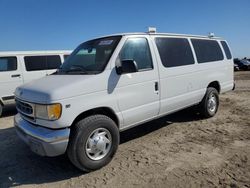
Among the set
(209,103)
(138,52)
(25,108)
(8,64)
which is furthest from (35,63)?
(209,103)

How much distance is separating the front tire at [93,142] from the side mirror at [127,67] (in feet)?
2.67

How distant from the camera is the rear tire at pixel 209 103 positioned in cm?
602

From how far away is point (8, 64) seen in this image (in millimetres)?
7852

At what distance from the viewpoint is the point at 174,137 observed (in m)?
5.06

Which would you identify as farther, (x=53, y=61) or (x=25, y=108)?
(x=53, y=61)

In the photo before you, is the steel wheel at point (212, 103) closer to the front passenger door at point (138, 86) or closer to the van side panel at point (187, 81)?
the van side panel at point (187, 81)

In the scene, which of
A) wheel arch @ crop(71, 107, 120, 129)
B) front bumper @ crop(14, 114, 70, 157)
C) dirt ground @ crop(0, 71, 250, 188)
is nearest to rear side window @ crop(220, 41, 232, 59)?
dirt ground @ crop(0, 71, 250, 188)

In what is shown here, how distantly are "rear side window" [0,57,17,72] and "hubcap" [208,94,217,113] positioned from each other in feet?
21.0

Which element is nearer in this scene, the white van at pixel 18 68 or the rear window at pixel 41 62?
the white van at pixel 18 68

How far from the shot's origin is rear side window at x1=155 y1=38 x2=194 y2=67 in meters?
4.73

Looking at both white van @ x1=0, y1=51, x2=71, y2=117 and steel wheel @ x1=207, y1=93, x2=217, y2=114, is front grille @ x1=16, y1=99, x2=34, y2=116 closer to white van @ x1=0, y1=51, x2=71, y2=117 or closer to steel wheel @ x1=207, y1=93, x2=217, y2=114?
white van @ x1=0, y1=51, x2=71, y2=117

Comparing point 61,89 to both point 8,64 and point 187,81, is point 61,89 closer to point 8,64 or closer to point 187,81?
point 187,81

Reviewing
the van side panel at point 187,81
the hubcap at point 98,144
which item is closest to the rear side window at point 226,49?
the van side panel at point 187,81

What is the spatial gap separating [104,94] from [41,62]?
5.71 m
